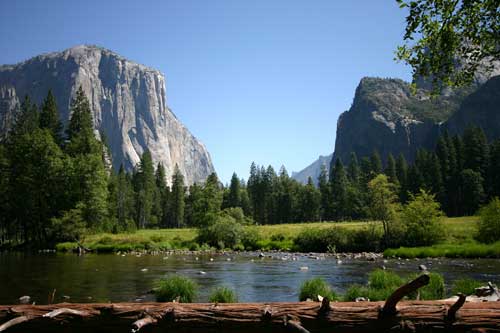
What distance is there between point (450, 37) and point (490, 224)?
33352 mm

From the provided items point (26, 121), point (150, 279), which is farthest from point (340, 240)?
point (26, 121)

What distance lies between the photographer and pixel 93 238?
49.2 meters

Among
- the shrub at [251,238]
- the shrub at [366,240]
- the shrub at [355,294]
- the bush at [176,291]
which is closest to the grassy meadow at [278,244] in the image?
the shrub at [251,238]

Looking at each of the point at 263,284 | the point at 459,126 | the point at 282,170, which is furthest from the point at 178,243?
the point at 459,126

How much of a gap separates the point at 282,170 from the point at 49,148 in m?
79.2

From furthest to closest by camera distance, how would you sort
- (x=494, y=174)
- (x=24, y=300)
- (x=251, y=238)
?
1. (x=494, y=174)
2. (x=251, y=238)
3. (x=24, y=300)

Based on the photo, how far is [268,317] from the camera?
19.0ft

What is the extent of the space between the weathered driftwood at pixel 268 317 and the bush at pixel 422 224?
126ft

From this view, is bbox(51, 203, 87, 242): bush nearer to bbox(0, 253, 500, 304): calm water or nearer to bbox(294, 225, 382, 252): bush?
bbox(0, 253, 500, 304): calm water

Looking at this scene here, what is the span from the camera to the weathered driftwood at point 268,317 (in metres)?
5.48

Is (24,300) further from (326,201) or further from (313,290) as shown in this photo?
(326,201)

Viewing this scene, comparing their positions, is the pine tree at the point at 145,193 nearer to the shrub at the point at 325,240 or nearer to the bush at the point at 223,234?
the bush at the point at 223,234

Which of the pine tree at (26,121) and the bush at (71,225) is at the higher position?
the pine tree at (26,121)

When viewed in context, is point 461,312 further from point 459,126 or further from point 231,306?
point 459,126
